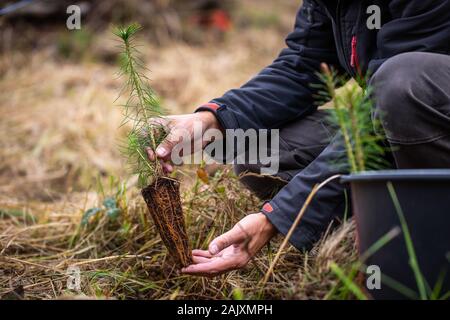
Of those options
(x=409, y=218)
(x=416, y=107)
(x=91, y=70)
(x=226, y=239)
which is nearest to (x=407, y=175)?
(x=409, y=218)

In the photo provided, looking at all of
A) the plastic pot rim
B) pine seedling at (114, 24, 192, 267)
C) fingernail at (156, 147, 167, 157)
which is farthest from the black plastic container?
fingernail at (156, 147, 167, 157)

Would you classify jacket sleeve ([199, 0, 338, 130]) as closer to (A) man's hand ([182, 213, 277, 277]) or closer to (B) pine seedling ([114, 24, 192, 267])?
(B) pine seedling ([114, 24, 192, 267])

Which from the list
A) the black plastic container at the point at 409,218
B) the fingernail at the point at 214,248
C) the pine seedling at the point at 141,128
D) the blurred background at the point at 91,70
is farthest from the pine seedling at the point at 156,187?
the blurred background at the point at 91,70

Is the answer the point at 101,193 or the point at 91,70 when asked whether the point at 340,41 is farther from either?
the point at 91,70

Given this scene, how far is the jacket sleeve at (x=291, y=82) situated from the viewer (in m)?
1.93

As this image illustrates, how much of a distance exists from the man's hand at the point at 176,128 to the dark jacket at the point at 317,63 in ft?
0.17

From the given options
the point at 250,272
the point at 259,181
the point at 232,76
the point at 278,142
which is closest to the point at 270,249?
the point at 250,272

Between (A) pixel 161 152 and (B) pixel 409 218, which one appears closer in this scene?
(B) pixel 409 218

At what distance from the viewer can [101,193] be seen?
8.67 ft

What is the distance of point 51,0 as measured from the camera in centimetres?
592

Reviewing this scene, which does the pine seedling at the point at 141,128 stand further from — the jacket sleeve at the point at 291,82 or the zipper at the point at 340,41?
the zipper at the point at 340,41

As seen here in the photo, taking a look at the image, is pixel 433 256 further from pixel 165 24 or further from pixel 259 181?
pixel 165 24

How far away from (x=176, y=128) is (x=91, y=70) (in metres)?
4.09

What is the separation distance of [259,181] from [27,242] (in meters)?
1.02
